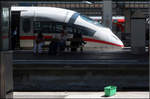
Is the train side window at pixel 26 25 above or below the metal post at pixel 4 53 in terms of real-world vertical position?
above

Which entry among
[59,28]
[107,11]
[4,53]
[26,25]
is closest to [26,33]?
[26,25]

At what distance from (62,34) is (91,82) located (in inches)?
316

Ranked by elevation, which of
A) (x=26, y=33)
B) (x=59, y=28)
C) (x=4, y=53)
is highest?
(x=59, y=28)

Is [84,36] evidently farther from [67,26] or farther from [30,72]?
[30,72]

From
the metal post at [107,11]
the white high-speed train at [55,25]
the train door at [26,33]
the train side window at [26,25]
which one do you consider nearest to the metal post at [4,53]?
the white high-speed train at [55,25]

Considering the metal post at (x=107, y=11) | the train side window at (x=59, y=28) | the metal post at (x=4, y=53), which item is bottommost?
the metal post at (x=4, y=53)

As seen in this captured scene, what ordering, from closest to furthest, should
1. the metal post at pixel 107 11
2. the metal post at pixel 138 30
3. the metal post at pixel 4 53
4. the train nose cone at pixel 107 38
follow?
the metal post at pixel 4 53 < the metal post at pixel 138 30 < the train nose cone at pixel 107 38 < the metal post at pixel 107 11

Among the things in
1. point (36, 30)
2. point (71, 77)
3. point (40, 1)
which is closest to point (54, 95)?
point (71, 77)

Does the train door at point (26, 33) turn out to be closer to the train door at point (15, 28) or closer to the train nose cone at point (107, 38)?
the train door at point (15, 28)

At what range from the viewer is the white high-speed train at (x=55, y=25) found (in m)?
21.5

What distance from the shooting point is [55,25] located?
21891 millimetres

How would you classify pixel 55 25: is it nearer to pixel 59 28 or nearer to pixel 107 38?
pixel 59 28

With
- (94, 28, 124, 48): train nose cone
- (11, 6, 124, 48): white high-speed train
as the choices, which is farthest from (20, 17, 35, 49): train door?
(94, 28, 124, 48): train nose cone

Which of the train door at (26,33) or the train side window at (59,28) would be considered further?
the train door at (26,33)
